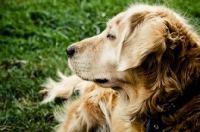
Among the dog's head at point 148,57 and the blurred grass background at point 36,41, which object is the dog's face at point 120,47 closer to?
the dog's head at point 148,57

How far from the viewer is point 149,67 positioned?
8.95 feet

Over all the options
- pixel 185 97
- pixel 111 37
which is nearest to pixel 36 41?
pixel 111 37

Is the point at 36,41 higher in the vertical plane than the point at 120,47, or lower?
lower

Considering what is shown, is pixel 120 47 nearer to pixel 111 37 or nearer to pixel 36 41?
pixel 111 37

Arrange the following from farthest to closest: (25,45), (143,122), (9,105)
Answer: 1. (25,45)
2. (9,105)
3. (143,122)

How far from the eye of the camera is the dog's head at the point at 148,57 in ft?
8.57

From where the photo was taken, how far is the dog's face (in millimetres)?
2576

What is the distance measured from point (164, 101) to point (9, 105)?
227 centimetres

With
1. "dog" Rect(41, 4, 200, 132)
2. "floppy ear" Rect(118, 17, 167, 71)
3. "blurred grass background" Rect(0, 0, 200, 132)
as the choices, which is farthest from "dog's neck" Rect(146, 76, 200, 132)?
A: "blurred grass background" Rect(0, 0, 200, 132)

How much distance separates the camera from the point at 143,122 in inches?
117

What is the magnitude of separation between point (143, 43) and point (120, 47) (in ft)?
0.82

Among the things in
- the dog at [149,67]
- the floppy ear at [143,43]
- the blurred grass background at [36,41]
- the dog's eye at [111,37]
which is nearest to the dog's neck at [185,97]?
the dog at [149,67]

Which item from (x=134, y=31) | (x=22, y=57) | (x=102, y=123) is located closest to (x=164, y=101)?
(x=134, y=31)

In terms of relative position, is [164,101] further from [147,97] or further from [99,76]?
[99,76]
